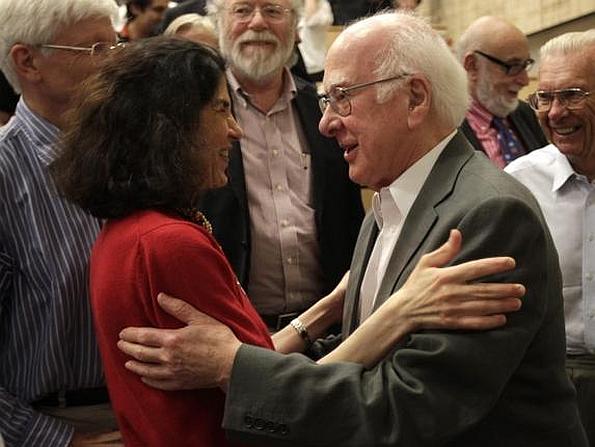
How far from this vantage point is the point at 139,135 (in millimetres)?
1938

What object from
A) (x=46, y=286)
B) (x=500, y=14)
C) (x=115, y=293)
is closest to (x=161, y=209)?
(x=115, y=293)

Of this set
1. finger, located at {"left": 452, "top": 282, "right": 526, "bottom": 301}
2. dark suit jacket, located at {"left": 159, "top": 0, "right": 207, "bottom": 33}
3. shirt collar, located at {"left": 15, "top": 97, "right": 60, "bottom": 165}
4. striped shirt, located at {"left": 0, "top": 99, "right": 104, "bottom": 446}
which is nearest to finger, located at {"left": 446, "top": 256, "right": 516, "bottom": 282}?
finger, located at {"left": 452, "top": 282, "right": 526, "bottom": 301}

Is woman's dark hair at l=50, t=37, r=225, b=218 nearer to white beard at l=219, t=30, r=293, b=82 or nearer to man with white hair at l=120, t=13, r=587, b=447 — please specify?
man with white hair at l=120, t=13, r=587, b=447

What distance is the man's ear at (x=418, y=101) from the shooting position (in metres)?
2.16

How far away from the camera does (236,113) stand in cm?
360

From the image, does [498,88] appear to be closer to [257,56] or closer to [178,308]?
[257,56]

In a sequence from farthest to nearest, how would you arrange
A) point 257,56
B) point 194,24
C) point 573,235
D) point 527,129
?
1. point 527,129
2. point 194,24
3. point 257,56
4. point 573,235

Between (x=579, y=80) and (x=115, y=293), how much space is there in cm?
200

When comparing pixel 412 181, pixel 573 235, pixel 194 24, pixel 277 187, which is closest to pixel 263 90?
pixel 277 187

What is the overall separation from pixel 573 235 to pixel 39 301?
1704mm

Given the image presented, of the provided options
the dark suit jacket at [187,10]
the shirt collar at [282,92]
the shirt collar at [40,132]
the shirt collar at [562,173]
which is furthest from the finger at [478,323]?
the dark suit jacket at [187,10]

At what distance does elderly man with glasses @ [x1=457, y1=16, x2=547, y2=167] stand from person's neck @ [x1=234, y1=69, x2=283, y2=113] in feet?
4.25

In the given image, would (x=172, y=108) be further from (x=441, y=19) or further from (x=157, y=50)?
(x=441, y=19)

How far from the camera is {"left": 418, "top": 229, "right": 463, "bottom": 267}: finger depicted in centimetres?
188
